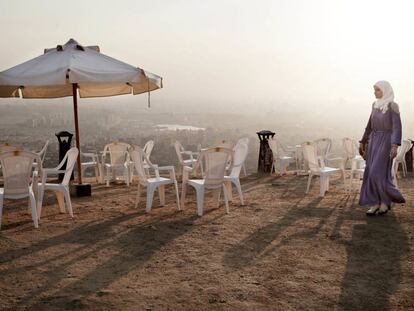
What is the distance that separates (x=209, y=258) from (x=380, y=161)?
3.21m

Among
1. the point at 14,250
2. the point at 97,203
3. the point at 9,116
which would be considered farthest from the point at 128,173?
the point at 9,116

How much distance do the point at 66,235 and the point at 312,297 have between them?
3173mm

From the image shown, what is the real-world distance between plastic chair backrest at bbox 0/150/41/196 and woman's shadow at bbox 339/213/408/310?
3906 mm

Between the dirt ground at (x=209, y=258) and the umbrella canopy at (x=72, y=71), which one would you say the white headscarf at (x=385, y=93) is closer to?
the dirt ground at (x=209, y=258)

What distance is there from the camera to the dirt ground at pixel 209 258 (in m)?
3.60

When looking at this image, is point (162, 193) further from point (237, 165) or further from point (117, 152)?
point (117, 152)

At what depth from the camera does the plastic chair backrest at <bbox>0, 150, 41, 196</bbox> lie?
18.1ft

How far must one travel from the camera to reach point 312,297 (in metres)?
3.62

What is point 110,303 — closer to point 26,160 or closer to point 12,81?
point 26,160

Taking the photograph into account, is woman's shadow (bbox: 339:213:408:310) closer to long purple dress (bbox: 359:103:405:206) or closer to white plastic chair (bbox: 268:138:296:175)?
long purple dress (bbox: 359:103:405:206)

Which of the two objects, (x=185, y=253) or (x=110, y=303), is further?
(x=185, y=253)

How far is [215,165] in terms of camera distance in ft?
21.4

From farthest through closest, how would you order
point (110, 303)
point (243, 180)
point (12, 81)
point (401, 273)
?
point (243, 180) → point (12, 81) → point (401, 273) → point (110, 303)

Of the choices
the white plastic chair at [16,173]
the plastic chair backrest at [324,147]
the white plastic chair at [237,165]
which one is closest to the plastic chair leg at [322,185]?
the white plastic chair at [237,165]
